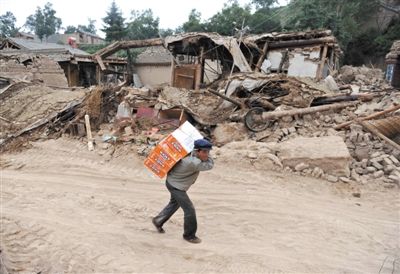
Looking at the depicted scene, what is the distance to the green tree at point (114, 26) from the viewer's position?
3972 cm

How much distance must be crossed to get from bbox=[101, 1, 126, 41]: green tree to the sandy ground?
3386cm

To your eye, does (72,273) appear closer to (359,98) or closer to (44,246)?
(44,246)

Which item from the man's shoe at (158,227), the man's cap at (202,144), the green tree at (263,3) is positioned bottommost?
the man's shoe at (158,227)

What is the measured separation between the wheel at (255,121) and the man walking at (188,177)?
5.36 m

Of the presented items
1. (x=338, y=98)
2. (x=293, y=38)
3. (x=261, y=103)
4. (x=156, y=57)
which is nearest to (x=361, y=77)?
→ (x=293, y=38)

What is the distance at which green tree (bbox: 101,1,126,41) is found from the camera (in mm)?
39719

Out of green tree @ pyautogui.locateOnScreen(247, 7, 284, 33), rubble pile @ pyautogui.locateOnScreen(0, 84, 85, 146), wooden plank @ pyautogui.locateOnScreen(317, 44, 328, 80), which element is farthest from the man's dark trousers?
green tree @ pyautogui.locateOnScreen(247, 7, 284, 33)

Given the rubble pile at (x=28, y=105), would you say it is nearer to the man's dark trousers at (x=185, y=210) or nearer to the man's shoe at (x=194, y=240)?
the man's dark trousers at (x=185, y=210)

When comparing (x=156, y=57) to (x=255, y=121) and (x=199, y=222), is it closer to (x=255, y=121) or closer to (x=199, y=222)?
(x=255, y=121)

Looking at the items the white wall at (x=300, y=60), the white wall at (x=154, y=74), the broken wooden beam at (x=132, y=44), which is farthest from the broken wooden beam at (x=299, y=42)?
the white wall at (x=154, y=74)

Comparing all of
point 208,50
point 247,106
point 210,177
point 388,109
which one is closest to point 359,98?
point 388,109

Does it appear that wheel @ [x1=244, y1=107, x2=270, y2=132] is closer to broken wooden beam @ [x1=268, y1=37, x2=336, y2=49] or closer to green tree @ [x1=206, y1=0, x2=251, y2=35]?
broken wooden beam @ [x1=268, y1=37, x2=336, y2=49]

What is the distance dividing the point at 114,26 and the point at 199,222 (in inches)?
1489

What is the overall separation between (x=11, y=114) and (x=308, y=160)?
9.93 metres
